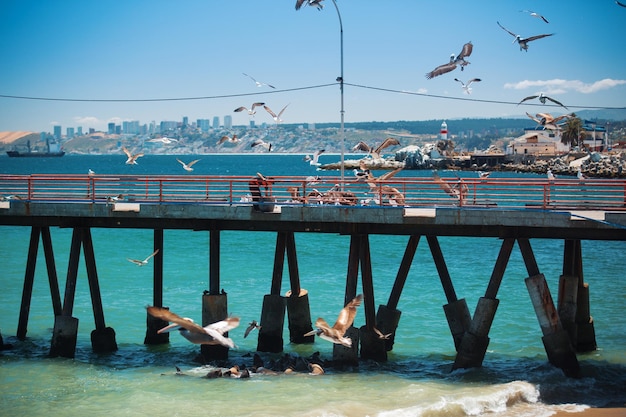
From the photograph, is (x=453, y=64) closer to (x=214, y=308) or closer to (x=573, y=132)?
(x=214, y=308)

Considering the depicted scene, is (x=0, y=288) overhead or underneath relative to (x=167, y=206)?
underneath

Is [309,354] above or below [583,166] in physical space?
below

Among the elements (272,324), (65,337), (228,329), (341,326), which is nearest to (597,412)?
(341,326)

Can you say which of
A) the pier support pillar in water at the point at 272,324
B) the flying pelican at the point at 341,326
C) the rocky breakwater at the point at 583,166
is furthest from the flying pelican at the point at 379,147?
the rocky breakwater at the point at 583,166

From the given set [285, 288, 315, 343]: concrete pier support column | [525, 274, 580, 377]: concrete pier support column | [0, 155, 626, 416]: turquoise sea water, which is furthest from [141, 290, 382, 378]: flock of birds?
[525, 274, 580, 377]: concrete pier support column

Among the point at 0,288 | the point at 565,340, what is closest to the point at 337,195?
the point at 565,340

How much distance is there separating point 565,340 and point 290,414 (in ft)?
21.3

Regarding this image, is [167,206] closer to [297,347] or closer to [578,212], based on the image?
[297,347]

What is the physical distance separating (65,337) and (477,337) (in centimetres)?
1033

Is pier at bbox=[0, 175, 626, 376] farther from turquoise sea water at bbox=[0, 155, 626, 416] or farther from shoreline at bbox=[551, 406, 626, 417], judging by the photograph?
shoreline at bbox=[551, 406, 626, 417]

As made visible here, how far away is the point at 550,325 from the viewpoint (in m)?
20.0

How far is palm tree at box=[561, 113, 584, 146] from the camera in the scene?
551 feet

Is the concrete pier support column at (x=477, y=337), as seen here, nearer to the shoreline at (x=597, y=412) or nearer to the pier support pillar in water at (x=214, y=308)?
the shoreline at (x=597, y=412)

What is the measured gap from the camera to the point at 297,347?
24.6m
